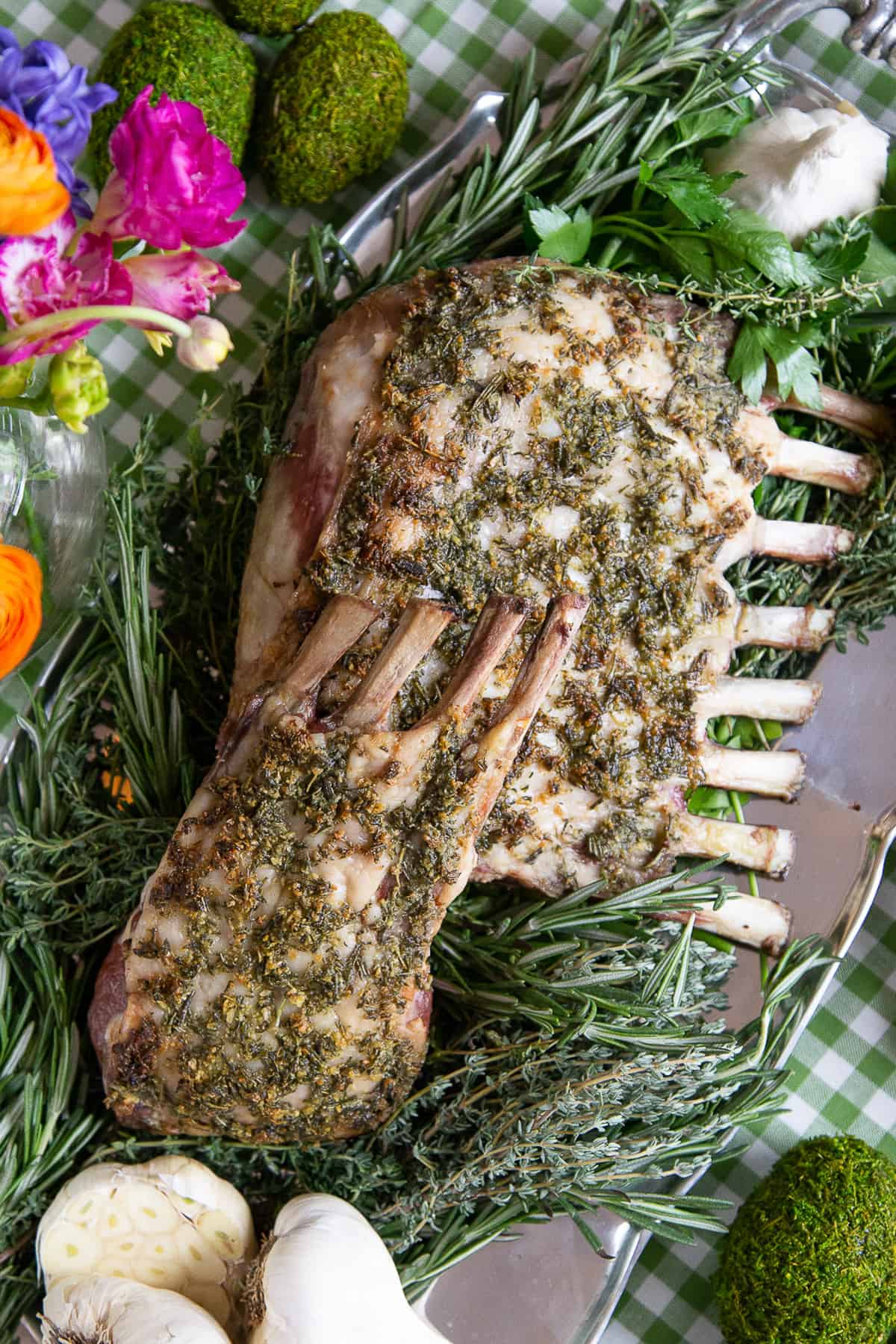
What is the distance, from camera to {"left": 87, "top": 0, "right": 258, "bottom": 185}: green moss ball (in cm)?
203

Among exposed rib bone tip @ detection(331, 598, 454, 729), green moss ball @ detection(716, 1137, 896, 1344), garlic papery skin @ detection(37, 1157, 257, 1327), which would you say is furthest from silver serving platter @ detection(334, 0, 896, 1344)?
exposed rib bone tip @ detection(331, 598, 454, 729)

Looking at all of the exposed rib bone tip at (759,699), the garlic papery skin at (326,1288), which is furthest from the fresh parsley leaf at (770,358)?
the garlic papery skin at (326,1288)

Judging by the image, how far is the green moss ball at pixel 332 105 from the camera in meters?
2.04

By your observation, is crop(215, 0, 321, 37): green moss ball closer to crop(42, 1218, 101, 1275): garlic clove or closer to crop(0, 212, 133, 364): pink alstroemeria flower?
crop(0, 212, 133, 364): pink alstroemeria flower

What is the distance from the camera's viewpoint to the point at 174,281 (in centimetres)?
126

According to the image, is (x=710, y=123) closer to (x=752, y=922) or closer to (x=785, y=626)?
(x=785, y=626)

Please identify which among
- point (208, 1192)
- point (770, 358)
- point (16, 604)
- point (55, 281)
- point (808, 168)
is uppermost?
point (808, 168)

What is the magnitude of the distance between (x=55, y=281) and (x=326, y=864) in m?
0.84

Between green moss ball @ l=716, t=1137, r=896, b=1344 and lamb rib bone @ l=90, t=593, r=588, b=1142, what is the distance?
80cm

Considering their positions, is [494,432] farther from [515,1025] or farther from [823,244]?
[515,1025]

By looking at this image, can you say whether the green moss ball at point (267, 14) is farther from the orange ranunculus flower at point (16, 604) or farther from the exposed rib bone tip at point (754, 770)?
the exposed rib bone tip at point (754, 770)

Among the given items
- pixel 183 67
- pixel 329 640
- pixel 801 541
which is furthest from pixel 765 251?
pixel 183 67

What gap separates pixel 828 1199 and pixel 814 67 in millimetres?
2134

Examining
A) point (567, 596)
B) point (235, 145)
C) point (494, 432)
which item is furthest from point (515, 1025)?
point (235, 145)
